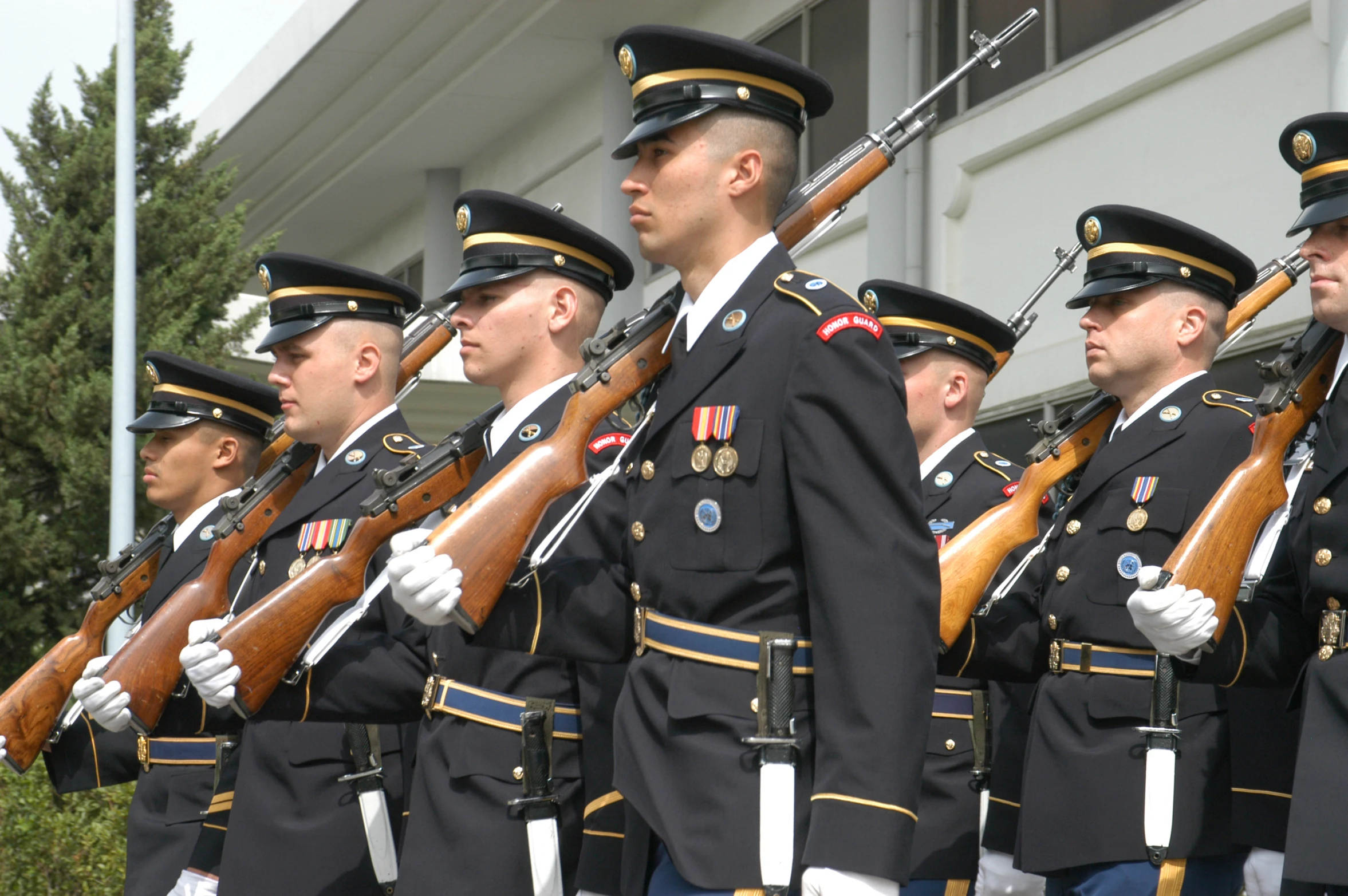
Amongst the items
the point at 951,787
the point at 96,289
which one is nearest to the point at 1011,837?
the point at 951,787

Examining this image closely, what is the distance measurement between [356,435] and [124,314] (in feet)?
21.8

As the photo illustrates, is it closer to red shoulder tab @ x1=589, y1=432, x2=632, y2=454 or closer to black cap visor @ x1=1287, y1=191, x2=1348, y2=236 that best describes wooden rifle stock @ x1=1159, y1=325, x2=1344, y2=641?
black cap visor @ x1=1287, y1=191, x2=1348, y2=236

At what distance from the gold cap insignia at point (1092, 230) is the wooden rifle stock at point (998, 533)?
480 millimetres

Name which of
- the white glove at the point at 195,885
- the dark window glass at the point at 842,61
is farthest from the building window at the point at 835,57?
the white glove at the point at 195,885

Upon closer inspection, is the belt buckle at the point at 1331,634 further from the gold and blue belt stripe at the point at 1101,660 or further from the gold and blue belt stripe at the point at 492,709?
the gold and blue belt stripe at the point at 492,709

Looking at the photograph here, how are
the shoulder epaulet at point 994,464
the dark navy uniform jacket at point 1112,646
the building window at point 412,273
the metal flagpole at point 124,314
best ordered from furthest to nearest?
the building window at point 412,273 → the metal flagpole at point 124,314 → the shoulder epaulet at point 994,464 → the dark navy uniform jacket at point 1112,646

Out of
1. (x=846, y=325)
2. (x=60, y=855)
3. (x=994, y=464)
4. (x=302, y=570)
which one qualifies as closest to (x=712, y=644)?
(x=846, y=325)

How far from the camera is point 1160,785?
12.8ft

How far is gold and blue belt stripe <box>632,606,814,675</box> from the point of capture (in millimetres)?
2768

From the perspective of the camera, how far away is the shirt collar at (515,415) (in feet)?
13.8

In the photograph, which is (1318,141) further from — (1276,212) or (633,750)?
(1276,212)

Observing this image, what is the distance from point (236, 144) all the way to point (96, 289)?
5.77 metres

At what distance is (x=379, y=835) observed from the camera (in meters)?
4.34

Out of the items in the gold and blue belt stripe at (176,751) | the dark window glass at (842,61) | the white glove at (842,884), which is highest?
the dark window glass at (842,61)
